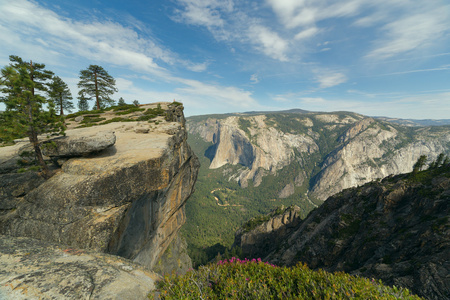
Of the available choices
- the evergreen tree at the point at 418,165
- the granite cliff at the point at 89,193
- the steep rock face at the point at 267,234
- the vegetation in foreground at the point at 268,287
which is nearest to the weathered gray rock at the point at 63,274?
the vegetation in foreground at the point at 268,287

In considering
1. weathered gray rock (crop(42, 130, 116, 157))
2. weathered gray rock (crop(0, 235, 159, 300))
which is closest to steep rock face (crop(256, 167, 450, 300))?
weathered gray rock (crop(0, 235, 159, 300))

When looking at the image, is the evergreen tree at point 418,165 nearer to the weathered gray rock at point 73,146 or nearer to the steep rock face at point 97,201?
the steep rock face at point 97,201

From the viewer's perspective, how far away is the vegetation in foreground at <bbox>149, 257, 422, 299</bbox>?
26.2 feet

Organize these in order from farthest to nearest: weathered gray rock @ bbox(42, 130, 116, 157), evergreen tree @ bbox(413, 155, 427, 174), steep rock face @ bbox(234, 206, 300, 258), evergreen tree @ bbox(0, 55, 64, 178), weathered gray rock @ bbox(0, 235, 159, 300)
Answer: steep rock face @ bbox(234, 206, 300, 258) → evergreen tree @ bbox(413, 155, 427, 174) → weathered gray rock @ bbox(42, 130, 116, 157) → evergreen tree @ bbox(0, 55, 64, 178) → weathered gray rock @ bbox(0, 235, 159, 300)

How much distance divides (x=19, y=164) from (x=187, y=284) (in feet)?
65.0

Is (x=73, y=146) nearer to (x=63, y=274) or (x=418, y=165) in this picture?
(x=63, y=274)

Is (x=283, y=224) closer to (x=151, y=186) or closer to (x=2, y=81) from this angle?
(x=151, y=186)

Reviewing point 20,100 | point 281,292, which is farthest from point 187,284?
point 20,100

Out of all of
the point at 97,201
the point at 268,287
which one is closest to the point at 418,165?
the point at 268,287

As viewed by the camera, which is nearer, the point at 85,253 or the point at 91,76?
the point at 85,253

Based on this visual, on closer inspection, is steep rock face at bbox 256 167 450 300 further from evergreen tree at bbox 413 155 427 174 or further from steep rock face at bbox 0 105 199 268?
steep rock face at bbox 0 105 199 268

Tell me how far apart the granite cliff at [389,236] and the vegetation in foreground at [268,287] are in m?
20.0

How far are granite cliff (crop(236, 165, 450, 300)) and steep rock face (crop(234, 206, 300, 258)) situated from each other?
25.6m

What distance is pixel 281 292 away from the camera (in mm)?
8758
